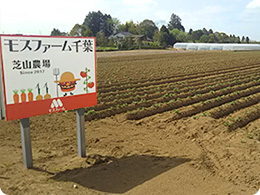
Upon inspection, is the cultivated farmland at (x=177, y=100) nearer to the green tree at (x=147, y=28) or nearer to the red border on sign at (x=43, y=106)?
the red border on sign at (x=43, y=106)

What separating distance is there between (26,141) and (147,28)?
272 feet

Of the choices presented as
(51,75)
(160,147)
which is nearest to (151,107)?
(160,147)

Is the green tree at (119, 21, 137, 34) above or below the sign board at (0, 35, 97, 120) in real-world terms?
above

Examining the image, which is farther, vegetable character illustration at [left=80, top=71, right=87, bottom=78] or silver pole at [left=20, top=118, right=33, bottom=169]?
vegetable character illustration at [left=80, top=71, right=87, bottom=78]

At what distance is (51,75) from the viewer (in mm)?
5691

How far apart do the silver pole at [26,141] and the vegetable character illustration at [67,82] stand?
101 cm

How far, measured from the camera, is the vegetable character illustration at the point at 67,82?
5882 millimetres

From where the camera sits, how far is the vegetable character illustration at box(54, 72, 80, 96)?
5882 mm

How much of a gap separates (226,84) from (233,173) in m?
11.1

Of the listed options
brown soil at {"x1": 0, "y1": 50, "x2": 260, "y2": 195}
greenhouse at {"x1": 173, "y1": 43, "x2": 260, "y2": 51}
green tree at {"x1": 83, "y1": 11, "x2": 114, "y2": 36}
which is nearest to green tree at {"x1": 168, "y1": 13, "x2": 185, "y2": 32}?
green tree at {"x1": 83, "y1": 11, "x2": 114, "y2": 36}

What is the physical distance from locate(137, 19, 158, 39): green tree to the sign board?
79.5 m

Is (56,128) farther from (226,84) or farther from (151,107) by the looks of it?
(226,84)

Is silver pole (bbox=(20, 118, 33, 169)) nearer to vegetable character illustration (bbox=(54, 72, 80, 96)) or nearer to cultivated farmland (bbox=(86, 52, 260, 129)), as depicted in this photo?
vegetable character illustration (bbox=(54, 72, 80, 96))

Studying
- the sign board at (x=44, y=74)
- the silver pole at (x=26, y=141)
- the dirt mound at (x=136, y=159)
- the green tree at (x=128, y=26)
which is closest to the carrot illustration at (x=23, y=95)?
the sign board at (x=44, y=74)
